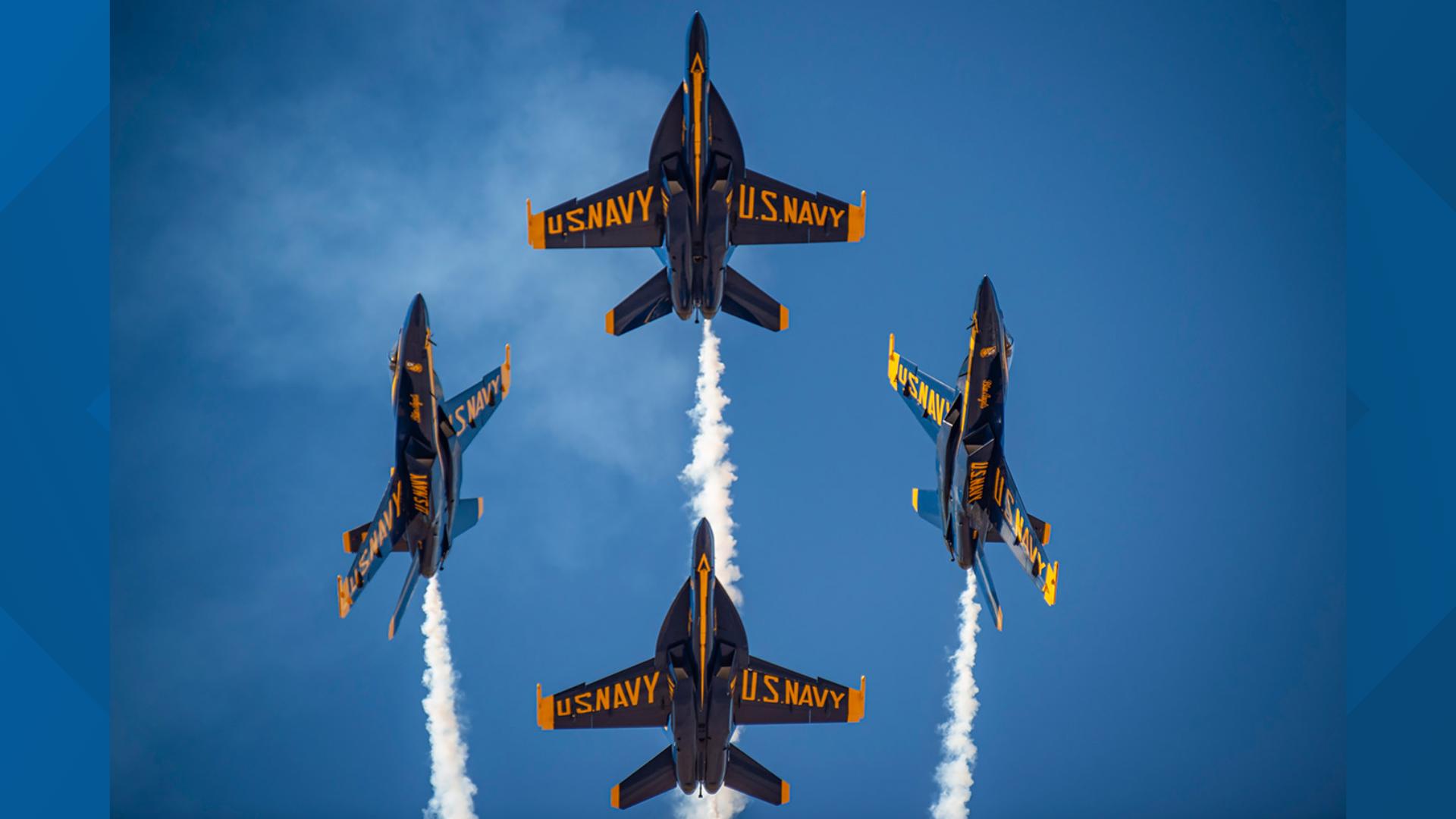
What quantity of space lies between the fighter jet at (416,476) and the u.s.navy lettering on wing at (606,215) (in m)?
3.57

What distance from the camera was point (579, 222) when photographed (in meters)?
25.4

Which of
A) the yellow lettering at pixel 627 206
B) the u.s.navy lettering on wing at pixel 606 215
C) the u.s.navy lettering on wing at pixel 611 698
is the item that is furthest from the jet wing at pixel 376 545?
the yellow lettering at pixel 627 206

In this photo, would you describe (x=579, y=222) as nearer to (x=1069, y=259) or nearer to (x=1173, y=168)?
(x=1069, y=259)

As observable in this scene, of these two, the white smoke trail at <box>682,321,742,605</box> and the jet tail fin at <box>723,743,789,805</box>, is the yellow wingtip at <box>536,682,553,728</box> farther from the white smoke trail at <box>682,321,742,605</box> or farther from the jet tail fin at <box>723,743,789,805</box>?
the white smoke trail at <box>682,321,742,605</box>

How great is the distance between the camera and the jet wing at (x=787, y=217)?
24859mm

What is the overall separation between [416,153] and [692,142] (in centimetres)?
1487

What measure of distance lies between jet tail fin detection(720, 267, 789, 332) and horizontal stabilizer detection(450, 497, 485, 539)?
19.1 ft

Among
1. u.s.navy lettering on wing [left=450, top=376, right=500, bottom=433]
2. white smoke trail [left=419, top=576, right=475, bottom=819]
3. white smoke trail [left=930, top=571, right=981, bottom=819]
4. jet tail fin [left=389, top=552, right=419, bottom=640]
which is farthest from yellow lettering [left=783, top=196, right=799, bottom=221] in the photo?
white smoke trail [left=930, top=571, right=981, bottom=819]

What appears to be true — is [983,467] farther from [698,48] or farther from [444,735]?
[444,735]

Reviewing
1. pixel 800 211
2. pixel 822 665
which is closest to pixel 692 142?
pixel 800 211

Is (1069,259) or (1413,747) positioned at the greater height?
(1069,259)

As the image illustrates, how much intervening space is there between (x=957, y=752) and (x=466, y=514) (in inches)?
601

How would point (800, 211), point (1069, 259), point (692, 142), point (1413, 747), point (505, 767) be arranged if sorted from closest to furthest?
point (692, 142)
point (800, 211)
point (1413, 747)
point (505, 767)
point (1069, 259)

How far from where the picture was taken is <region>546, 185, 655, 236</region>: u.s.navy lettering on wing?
81.5ft
